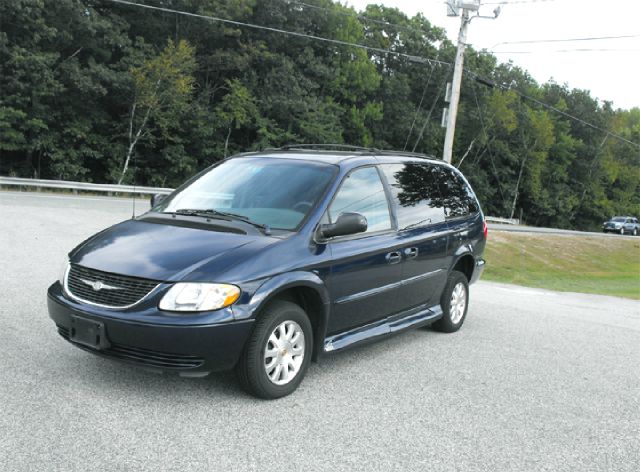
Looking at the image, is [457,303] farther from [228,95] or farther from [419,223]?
[228,95]

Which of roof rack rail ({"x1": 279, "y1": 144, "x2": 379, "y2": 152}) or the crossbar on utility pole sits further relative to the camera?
the crossbar on utility pole

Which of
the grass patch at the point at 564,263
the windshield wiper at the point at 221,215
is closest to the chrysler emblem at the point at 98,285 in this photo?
the windshield wiper at the point at 221,215

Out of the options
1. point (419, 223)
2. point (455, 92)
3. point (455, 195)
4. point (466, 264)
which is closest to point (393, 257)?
point (419, 223)

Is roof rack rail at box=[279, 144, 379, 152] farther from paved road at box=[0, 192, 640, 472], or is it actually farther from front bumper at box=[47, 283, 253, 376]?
front bumper at box=[47, 283, 253, 376]

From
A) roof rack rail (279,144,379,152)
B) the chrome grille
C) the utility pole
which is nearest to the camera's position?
the chrome grille

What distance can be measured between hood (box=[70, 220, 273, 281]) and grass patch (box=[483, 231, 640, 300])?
11.5 m

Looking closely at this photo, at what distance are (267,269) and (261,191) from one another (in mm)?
1107

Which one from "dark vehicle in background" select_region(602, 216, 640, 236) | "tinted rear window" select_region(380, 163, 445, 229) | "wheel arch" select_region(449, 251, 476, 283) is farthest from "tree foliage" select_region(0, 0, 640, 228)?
"tinted rear window" select_region(380, 163, 445, 229)

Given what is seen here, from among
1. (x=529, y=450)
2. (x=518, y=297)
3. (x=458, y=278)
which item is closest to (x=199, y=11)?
(x=518, y=297)

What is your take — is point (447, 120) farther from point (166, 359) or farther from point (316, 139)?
point (316, 139)

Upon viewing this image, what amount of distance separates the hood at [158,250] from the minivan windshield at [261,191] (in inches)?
17.1

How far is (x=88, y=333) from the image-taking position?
403cm

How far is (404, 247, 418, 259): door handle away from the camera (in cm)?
554

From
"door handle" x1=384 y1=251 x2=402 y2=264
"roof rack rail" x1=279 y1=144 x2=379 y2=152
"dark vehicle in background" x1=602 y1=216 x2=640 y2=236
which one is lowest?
"dark vehicle in background" x1=602 y1=216 x2=640 y2=236
